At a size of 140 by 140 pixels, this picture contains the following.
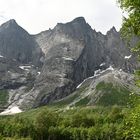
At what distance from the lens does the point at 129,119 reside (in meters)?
27.1

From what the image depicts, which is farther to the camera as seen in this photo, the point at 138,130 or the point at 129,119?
the point at 129,119

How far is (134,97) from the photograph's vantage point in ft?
90.1

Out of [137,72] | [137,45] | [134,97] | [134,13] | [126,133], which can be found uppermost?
[134,13]

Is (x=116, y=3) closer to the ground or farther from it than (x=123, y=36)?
farther from it

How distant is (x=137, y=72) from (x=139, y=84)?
36.2 inches

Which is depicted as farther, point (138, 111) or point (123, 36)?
point (123, 36)

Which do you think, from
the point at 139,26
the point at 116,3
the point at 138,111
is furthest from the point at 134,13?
the point at 138,111

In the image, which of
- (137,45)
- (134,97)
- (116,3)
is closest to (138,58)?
(137,45)

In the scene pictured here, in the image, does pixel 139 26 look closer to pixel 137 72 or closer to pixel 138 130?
pixel 137 72

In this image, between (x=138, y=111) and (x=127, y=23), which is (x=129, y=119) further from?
(x=127, y=23)

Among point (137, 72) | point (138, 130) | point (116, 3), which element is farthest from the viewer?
point (116, 3)

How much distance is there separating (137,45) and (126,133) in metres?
5.99

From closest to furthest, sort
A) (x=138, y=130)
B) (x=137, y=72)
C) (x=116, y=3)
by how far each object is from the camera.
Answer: (x=138, y=130) < (x=137, y=72) < (x=116, y=3)

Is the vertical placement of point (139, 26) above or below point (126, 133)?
above
